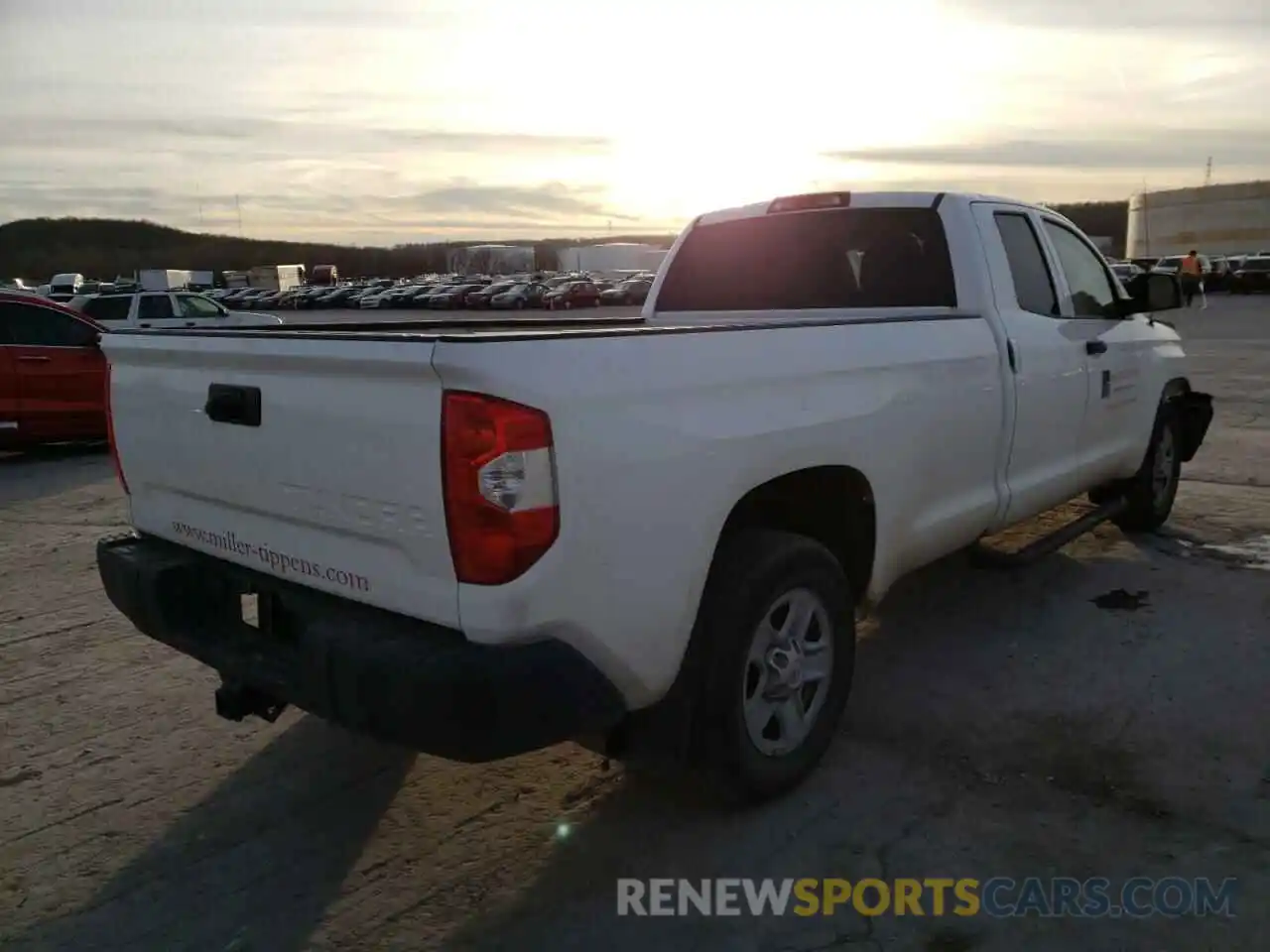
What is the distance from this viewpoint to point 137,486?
3514 mm

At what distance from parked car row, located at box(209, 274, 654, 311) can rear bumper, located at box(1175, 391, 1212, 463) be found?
37803 millimetres

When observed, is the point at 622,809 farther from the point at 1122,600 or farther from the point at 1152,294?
the point at 1152,294

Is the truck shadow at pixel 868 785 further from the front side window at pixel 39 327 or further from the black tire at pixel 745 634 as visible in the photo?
the front side window at pixel 39 327

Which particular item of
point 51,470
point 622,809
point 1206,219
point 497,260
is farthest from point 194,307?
point 1206,219

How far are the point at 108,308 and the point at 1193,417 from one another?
18.2m

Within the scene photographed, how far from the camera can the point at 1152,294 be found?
211 inches

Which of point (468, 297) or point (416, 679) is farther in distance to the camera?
point (468, 297)

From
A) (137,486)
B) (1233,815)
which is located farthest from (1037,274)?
(137,486)

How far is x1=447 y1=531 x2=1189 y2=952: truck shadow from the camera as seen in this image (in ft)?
9.01

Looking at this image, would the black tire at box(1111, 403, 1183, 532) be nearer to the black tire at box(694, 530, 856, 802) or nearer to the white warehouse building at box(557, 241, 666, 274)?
the black tire at box(694, 530, 856, 802)

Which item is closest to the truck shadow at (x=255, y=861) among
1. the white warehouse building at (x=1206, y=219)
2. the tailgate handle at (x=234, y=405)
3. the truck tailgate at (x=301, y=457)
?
the truck tailgate at (x=301, y=457)

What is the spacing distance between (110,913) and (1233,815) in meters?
3.33

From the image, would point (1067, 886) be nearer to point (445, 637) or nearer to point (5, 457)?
point (445, 637)

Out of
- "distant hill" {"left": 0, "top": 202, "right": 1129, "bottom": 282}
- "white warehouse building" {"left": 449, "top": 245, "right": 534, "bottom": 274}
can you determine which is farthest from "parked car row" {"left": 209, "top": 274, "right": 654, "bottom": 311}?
"distant hill" {"left": 0, "top": 202, "right": 1129, "bottom": 282}
